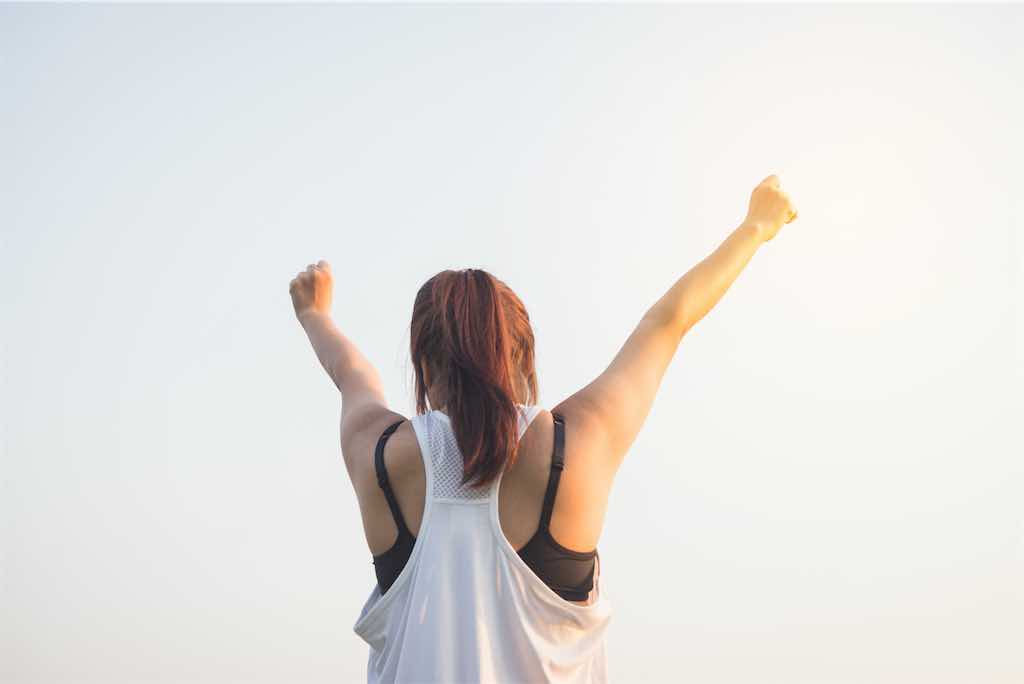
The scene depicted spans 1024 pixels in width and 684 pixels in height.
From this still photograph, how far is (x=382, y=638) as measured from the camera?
350 centimetres

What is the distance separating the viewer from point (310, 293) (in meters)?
4.39

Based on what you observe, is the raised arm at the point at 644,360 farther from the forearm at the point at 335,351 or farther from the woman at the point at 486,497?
the forearm at the point at 335,351

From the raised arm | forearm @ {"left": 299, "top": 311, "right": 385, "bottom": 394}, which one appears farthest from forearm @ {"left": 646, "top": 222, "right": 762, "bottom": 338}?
forearm @ {"left": 299, "top": 311, "right": 385, "bottom": 394}

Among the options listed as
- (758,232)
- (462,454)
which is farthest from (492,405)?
(758,232)

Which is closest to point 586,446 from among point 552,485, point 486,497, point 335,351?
point 552,485

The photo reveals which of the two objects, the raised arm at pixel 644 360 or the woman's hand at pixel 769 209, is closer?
the raised arm at pixel 644 360

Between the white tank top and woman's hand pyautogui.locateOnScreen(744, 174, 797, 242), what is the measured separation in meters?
1.18

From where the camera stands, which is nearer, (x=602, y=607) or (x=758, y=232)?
(x=602, y=607)

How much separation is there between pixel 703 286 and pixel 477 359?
79cm

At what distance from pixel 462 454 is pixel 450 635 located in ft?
1.70

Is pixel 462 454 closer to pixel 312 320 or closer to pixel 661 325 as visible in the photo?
pixel 661 325

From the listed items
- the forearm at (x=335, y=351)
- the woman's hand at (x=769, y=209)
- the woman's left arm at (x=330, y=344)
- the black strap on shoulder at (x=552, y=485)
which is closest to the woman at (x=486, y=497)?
the black strap on shoulder at (x=552, y=485)

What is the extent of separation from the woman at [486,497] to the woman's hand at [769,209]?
694mm

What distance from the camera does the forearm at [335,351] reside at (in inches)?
153
